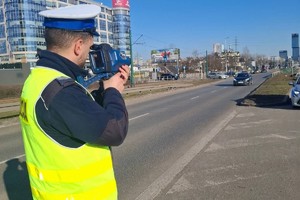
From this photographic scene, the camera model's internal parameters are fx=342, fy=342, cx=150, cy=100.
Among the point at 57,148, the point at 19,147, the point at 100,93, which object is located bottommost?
the point at 19,147

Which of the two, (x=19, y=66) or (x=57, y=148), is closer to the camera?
(x=57, y=148)

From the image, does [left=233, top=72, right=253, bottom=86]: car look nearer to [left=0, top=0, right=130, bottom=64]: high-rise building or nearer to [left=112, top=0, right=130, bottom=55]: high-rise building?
[left=0, top=0, right=130, bottom=64]: high-rise building

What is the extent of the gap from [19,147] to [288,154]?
647 centimetres

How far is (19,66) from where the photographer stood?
62.9 metres

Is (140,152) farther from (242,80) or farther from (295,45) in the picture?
(295,45)

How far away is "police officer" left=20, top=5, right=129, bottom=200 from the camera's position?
1690 mm

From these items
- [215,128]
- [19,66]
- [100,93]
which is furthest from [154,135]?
[19,66]

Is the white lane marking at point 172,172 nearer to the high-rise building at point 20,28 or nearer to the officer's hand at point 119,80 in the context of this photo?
the officer's hand at point 119,80

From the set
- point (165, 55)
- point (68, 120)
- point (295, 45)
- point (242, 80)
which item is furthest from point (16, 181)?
point (295, 45)

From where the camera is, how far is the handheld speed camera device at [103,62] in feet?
6.60

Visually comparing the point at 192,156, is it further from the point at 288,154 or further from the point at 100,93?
the point at 100,93

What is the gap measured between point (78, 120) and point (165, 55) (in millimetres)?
122597

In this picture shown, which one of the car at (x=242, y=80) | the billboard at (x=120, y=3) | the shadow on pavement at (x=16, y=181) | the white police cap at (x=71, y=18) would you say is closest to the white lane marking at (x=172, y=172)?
the shadow on pavement at (x=16, y=181)

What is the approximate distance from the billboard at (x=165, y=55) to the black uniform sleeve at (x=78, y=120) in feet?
393
